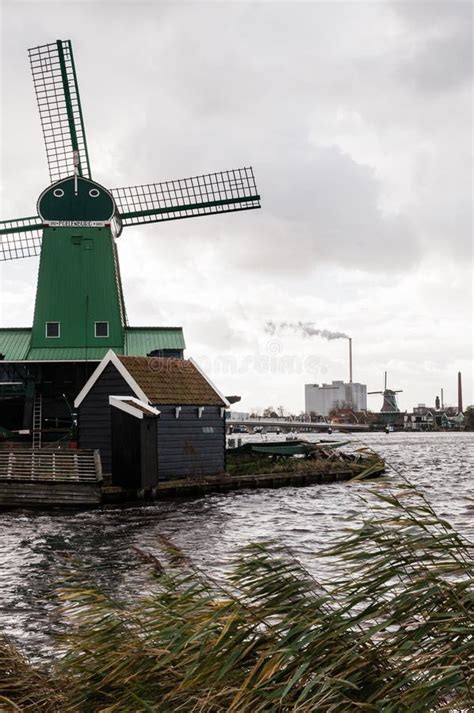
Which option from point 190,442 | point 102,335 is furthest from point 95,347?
point 190,442

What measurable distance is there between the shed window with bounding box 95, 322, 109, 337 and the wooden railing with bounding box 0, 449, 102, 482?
44.1 feet

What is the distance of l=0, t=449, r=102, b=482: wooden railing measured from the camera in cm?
Answer: 2544

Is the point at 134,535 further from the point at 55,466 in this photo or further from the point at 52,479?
the point at 55,466

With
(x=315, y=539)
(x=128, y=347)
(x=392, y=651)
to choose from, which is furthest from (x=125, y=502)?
(x=392, y=651)

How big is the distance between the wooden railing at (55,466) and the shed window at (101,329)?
529 inches

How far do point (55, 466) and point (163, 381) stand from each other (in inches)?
250

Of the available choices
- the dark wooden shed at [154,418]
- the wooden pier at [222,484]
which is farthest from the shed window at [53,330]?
the wooden pier at [222,484]

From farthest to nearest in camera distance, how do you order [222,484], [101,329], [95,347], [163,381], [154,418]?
[101,329] → [95,347] → [163,381] → [222,484] → [154,418]

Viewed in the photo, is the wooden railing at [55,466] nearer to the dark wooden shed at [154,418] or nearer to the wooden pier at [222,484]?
the wooden pier at [222,484]

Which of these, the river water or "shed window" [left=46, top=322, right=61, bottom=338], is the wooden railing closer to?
the river water

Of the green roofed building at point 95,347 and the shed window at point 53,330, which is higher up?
the shed window at point 53,330

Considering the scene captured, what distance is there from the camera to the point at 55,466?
2577 centimetres

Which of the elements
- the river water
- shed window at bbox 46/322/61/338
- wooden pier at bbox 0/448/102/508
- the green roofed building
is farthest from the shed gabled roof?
shed window at bbox 46/322/61/338

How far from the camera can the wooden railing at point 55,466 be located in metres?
25.4
